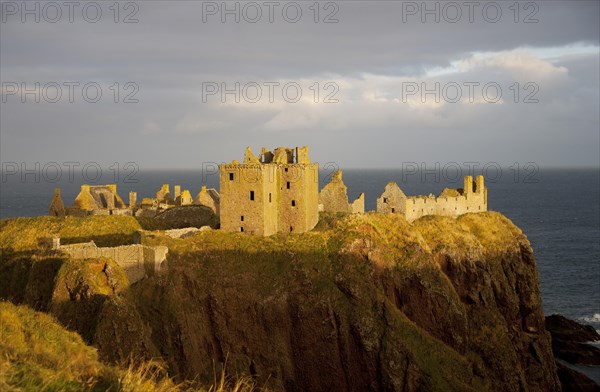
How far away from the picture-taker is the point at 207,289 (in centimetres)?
4206

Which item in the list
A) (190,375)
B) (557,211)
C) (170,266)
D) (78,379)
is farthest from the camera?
(557,211)

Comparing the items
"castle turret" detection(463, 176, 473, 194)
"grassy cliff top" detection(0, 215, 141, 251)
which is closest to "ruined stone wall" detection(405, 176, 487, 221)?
"castle turret" detection(463, 176, 473, 194)

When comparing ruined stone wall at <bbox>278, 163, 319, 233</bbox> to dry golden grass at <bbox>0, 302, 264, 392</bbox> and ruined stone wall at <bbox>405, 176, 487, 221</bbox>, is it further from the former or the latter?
dry golden grass at <bbox>0, 302, 264, 392</bbox>

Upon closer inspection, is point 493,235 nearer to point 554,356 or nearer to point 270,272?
point 554,356

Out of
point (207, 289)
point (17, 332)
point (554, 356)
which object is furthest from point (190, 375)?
point (554, 356)

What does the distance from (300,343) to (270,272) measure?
5.14 meters

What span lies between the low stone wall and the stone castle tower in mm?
9887

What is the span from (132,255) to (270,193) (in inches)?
573

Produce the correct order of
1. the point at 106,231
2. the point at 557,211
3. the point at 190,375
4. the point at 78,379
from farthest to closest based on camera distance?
1. the point at 557,211
2. the point at 106,231
3. the point at 190,375
4. the point at 78,379

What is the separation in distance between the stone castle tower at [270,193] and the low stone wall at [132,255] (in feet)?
Answer: 32.4

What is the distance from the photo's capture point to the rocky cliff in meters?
37.6

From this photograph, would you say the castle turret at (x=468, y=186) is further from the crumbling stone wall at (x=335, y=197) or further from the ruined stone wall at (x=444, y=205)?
the crumbling stone wall at (x=335, y=197)

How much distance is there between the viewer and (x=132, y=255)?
4006cm

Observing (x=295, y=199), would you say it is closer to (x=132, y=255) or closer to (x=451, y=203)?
(x=132, y=255)
